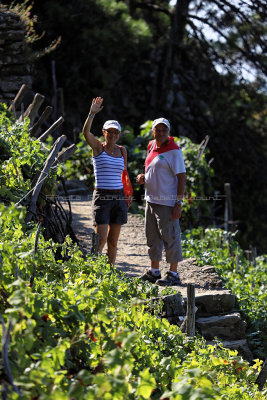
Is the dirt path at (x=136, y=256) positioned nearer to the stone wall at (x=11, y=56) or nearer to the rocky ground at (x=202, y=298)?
the rocky ground at (x=202, y=298)

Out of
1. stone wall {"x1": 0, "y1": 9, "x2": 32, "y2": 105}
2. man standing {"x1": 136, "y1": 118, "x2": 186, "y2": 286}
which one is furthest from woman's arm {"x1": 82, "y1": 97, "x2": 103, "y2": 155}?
stone wall {"x1": 0, "y1": 9, "x2": 32, "y2": 105}

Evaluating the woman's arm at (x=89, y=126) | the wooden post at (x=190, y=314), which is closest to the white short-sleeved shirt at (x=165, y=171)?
the woman's arm at (x=89, y=126)

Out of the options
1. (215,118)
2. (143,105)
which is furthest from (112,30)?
(215,118)

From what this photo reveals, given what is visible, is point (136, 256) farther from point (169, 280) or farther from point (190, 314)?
point (190, 314)

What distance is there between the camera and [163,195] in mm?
4910

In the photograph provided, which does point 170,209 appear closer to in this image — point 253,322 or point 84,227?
point 253,322

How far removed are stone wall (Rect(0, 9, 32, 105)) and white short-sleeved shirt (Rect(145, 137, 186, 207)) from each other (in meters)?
3.84

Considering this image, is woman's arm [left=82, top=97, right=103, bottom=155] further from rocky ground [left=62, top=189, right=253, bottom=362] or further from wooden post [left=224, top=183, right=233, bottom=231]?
wooden post [left=224, top=183, right=233, bottom=231]

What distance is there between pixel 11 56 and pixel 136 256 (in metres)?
3.55

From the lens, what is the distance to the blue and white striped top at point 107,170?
4785mm

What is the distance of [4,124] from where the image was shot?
527 cm

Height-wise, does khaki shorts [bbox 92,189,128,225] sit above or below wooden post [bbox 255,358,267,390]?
above

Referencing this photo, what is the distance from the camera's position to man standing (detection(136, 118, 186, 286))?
15.9ft

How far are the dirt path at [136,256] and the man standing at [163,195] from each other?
1.08 ft
